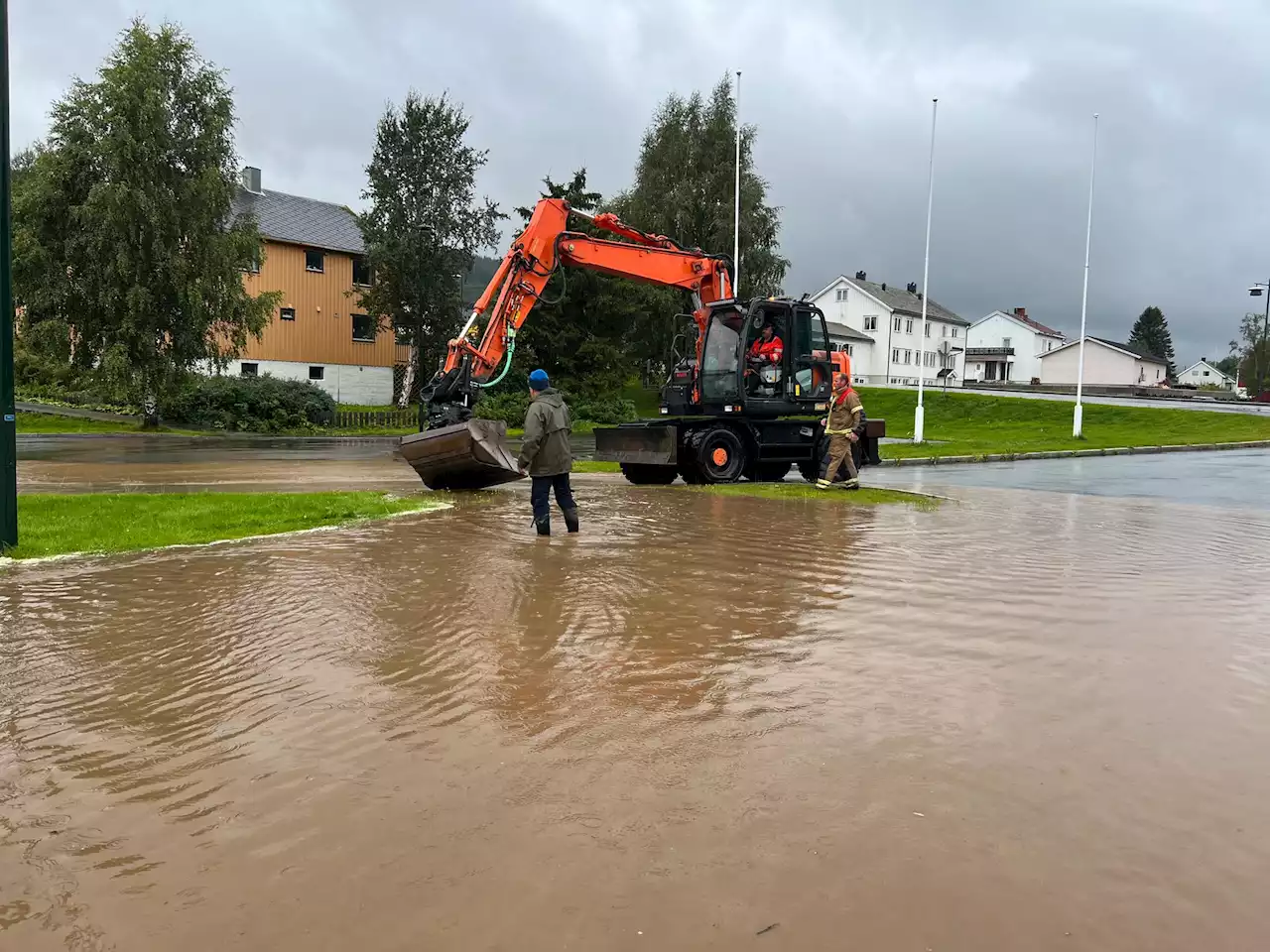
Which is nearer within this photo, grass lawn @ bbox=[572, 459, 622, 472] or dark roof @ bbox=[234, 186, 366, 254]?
grass lawn @ bbox=[572, 459, 622, 472]

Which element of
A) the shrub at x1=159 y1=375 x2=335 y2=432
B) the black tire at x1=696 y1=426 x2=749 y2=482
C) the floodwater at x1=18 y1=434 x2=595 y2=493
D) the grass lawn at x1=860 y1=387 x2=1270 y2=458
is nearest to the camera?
the floodwater at x1=18 y1=434 x2=595 y2=493

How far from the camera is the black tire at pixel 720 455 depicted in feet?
52.5

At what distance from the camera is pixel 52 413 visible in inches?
1320

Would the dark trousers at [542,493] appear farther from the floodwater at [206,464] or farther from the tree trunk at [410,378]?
the tree trunk at [410,378]

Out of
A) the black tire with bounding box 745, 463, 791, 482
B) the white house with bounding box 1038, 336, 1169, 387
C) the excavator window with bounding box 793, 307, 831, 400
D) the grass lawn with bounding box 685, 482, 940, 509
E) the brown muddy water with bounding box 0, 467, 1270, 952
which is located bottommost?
the brown muddy water with bounding box 0, 467, 1270, 952

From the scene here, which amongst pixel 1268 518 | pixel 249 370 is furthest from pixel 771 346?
pixel 249 370

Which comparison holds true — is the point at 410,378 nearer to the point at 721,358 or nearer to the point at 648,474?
the point at 648,474

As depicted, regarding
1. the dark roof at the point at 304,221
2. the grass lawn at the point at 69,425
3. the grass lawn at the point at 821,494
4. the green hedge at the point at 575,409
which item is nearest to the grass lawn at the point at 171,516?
the grass lawn at the point at 821,494

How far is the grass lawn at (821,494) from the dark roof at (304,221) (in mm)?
32592

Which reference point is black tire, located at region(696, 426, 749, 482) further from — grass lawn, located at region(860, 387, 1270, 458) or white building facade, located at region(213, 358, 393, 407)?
white building facade, located at region(213, 358, 393, 407)

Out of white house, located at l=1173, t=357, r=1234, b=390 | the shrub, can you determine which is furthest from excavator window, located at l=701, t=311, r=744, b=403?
white house, located at l=1173, t=357, r=1234, b=390

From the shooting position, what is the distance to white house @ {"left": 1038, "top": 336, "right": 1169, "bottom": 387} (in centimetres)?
8456

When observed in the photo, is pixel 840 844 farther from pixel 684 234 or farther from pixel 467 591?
pixel 684 234

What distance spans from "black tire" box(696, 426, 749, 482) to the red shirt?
4.62 ft
